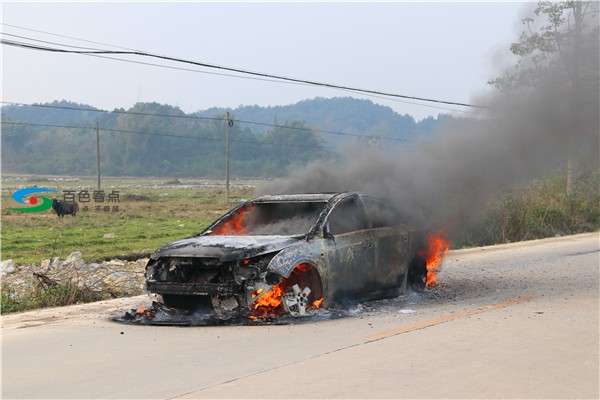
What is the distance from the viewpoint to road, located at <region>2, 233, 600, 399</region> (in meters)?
5.91

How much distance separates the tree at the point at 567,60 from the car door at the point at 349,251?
806 cm

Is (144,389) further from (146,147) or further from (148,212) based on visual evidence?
(146,147)

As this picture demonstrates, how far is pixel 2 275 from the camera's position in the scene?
1539 cm

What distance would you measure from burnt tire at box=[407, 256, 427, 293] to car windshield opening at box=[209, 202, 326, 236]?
212cm

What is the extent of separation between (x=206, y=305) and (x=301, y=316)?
3.64 ft

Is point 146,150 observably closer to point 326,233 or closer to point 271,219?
point 271,219

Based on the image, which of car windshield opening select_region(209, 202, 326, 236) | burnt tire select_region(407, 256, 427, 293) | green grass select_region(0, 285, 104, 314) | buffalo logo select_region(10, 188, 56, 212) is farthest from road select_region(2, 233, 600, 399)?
buffalo logo select_region(10, 188, 56, 212)

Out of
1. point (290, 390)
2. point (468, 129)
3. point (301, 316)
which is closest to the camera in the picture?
point (290, 390)

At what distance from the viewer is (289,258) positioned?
342 inches

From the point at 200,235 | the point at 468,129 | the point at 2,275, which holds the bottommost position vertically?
the point at 2,275

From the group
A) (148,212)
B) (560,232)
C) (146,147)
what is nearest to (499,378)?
(560,232)

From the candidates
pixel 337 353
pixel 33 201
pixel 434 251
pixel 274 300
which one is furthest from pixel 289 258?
pixel 33 201

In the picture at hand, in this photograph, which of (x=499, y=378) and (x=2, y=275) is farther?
(x=2, y=275)

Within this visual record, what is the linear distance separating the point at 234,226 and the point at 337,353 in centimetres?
359
